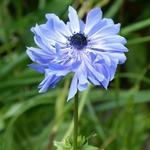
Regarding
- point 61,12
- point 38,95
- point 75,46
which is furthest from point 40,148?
point 75,46

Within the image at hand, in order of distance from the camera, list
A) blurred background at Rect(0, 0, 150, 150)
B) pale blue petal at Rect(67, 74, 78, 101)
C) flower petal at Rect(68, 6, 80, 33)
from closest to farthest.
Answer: pale blue petal at Rect(67, 74, 78, 101) → flower petal at Rect(68, 6, 80, 33) → blurred background at Rect(0, 0, 150, 150)

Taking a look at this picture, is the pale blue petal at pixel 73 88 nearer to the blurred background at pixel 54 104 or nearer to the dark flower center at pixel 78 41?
the dark flower center at pixel 78 41

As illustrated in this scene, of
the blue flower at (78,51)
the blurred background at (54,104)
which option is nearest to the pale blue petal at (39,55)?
the blue flower at (78,51)

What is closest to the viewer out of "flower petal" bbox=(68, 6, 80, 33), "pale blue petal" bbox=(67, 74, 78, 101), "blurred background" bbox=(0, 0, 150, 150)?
"pale blue petal" bbox=(67, 74, 78, 101)

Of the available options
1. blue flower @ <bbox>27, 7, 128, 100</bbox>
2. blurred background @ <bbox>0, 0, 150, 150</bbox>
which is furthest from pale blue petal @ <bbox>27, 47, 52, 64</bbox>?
blurred background @ <bbox>0, 0, 150, 150</bbox>

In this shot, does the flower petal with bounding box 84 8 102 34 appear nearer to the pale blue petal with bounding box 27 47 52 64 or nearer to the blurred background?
the pale blue petal with bounding box 27 47 52 64

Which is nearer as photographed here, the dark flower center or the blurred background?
the dark flower center

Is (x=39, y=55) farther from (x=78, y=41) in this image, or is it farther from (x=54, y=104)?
(x=54, y=104)

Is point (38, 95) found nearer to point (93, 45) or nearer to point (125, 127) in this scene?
point (125, 127)

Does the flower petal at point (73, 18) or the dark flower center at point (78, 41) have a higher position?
the flower petal at point (73, 18)

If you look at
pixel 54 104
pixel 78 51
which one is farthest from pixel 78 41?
pixel 54 104
